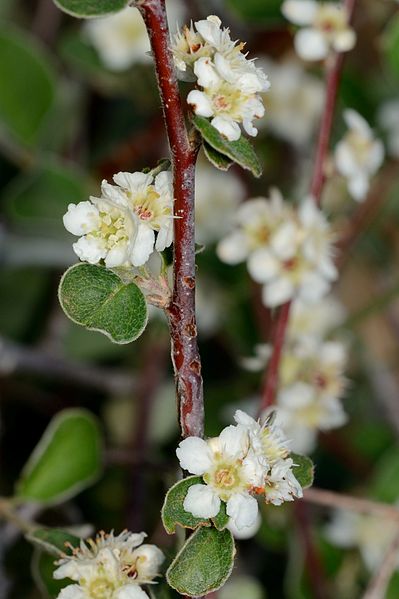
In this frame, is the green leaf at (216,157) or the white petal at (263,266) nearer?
the green leaf at (216,157)

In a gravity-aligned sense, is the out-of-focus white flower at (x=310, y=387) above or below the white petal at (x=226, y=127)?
below

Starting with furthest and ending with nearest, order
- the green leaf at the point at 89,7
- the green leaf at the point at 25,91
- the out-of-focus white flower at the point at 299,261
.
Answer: the green leaf at the point at 25,91, the out-of-focus white flower at the point at 299,261, the green leaf at the point at 89,7

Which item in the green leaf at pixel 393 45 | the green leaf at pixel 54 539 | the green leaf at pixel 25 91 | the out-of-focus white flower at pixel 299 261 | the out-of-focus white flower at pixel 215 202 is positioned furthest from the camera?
the green leaf at pixel 25 91

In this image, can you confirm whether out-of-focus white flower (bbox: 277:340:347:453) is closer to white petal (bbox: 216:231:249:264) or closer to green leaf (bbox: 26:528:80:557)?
white petal (bbox: 216:231:249:264)

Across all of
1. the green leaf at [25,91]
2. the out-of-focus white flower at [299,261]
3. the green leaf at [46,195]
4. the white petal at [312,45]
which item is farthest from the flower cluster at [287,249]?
the green leaf at [25,91]

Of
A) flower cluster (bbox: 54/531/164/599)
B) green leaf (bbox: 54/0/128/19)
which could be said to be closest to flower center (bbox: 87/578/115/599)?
flower cluster (bbox: 54/531/164/599)

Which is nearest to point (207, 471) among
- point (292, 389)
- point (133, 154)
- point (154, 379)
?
point (292, 389)

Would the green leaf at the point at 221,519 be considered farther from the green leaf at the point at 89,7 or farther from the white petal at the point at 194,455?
the green leaf at the point at 89,7

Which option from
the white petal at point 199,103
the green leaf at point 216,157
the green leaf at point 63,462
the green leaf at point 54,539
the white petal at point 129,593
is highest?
the white petal at point 199,103
